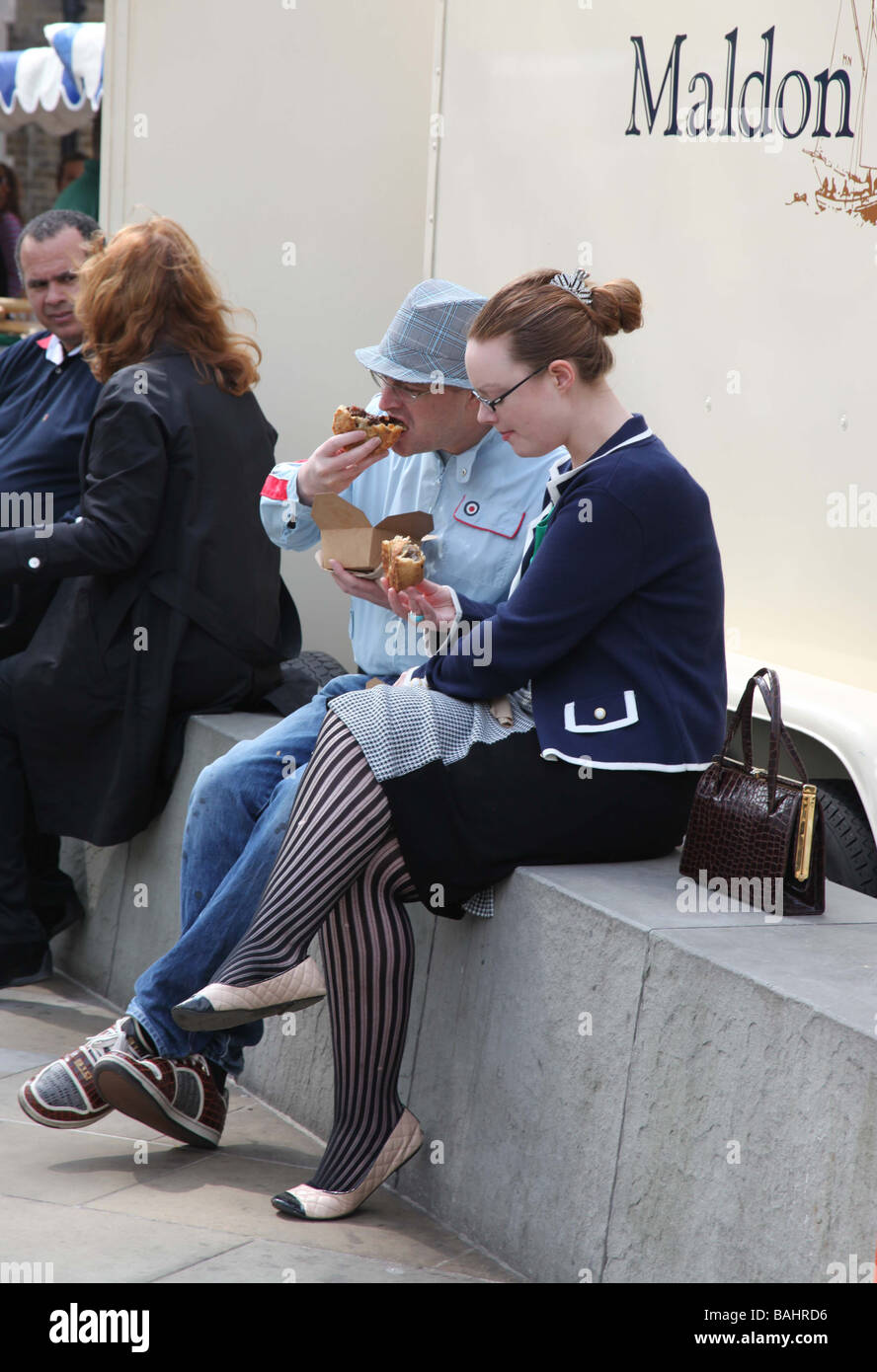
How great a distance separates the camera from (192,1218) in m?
3.08

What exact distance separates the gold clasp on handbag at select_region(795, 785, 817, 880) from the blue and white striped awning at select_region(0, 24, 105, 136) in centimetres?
797

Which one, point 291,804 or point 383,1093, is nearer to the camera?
point 383,1093

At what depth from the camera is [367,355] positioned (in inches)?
136

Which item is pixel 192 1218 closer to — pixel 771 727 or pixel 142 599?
pixel 771 727

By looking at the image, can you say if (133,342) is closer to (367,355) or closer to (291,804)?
(367,355)

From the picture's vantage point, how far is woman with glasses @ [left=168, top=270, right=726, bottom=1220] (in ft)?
9.48

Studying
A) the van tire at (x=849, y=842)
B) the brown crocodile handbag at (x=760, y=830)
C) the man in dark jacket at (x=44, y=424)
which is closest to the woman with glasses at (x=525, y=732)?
the brown crocodile handbag at (x=760, y=830)

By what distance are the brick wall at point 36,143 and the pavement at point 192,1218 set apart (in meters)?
14.9

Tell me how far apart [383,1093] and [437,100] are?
3.15 meters

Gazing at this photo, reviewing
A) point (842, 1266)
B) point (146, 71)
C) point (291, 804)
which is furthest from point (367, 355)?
point (146, 71)

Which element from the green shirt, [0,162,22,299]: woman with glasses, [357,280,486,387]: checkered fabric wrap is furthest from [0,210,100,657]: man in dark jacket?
[0,162,22,299]: woman with glasses

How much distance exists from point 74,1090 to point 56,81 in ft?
27.7

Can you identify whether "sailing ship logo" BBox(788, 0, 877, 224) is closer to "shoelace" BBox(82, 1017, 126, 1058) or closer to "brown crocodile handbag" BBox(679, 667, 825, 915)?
"brown crocodile handbag" BBox(679, 667, 825, 915)

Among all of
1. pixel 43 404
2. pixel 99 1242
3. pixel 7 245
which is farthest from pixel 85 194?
pixel 99 1242
